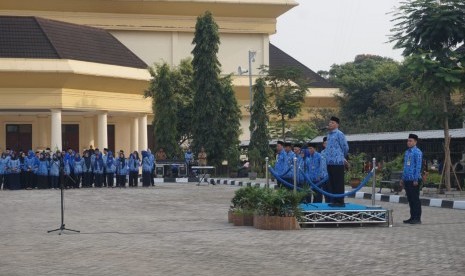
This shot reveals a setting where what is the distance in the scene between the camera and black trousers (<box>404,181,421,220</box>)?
603 inches

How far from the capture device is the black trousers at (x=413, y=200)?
15320mm

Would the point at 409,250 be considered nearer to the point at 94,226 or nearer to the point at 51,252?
the point at 51,252

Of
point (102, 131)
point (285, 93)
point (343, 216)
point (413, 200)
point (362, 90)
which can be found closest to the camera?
point (343, 216)

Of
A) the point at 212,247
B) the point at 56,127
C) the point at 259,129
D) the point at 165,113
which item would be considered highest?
the point at 165,113

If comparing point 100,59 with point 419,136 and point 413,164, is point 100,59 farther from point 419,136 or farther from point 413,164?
point 413,164

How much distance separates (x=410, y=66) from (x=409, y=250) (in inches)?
449

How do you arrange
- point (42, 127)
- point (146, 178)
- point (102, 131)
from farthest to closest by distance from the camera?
point (42, 127)
point (102, 131)
point (146, 178)

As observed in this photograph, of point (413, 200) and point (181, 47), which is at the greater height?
point (181, 47)

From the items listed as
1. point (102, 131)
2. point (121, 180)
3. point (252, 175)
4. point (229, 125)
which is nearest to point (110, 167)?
point (121, 180)

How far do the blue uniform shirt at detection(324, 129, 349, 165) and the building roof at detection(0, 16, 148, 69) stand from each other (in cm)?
2863

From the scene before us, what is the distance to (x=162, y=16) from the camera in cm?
5456

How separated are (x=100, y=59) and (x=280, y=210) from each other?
32.1m

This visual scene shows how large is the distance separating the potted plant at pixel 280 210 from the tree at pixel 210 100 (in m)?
28.3

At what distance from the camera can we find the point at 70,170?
3353 cm
